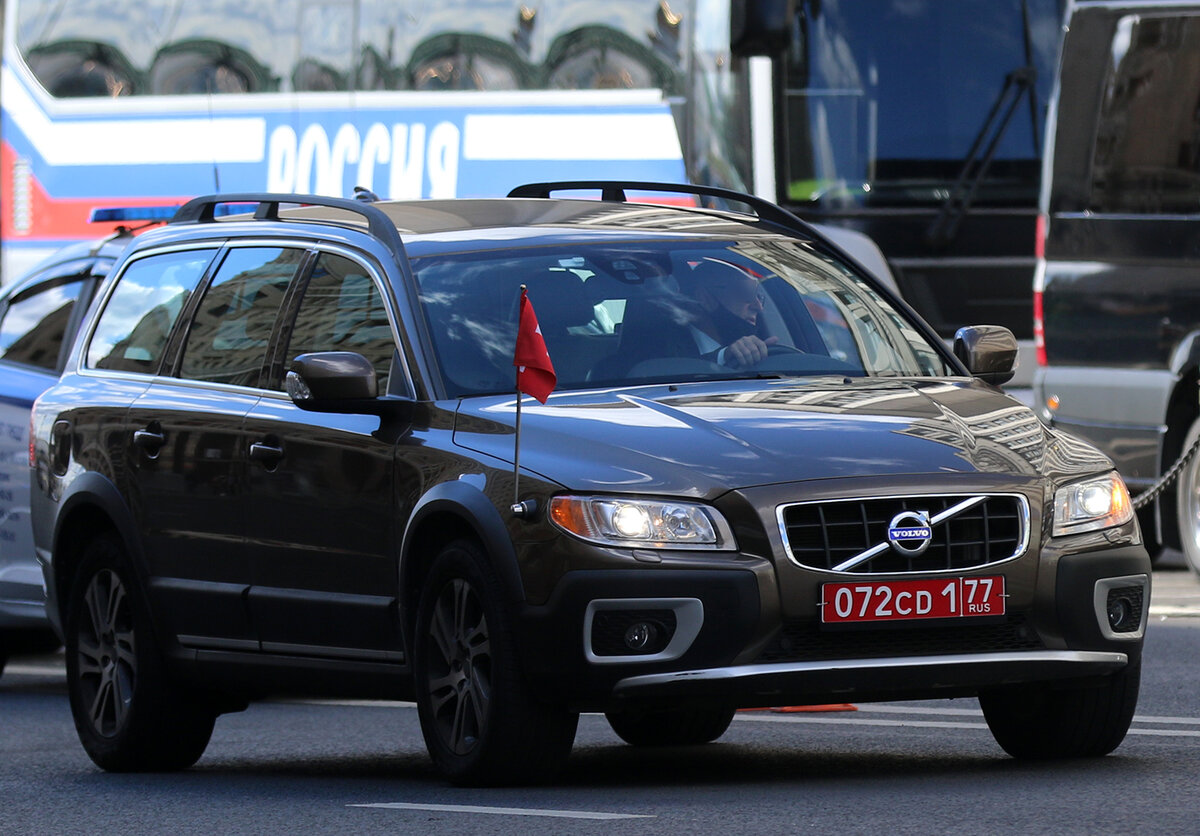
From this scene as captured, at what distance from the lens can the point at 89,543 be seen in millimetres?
10055

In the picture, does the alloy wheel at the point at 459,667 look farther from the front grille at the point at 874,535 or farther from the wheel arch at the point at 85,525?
the wheel arch at the point at 85,525

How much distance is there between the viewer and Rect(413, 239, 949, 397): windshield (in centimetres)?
839

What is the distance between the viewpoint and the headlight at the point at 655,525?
24.1 feet

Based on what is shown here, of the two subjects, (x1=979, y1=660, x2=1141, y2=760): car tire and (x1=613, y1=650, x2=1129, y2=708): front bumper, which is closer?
(x1=613, y1=650, x2=1129, y2=708): front bumper

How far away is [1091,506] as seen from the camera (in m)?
7.80

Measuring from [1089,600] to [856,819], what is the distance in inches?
44.9

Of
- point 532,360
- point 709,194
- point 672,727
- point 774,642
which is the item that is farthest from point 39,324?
point 774,642

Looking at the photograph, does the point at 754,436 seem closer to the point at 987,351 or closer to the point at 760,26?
the point at 987,351

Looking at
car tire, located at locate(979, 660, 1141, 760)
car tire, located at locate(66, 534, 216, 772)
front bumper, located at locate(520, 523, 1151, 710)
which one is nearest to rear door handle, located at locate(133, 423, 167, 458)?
car tire, located at locate(66, 534, 216, 772)

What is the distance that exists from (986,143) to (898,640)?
11.1 metres

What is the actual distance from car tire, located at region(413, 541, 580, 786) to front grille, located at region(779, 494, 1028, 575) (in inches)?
32.7

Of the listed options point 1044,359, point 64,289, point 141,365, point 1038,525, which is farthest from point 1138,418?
point 1038,525

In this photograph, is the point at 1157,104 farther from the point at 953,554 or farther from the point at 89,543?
the point at 953,554

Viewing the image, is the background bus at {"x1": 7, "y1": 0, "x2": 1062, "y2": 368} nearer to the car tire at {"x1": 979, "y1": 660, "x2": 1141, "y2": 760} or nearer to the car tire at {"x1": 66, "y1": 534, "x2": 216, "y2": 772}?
the car tire at {"x1": 66, "y1": 534, "x2": 216, "y2": 772}
